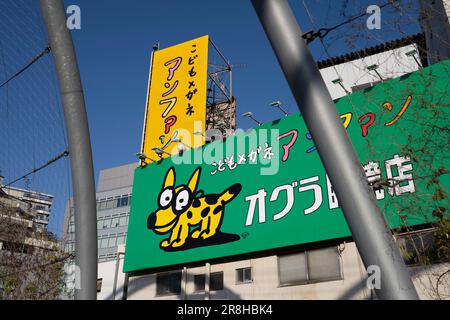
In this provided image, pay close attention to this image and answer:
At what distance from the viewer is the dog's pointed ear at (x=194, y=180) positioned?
17.1 m

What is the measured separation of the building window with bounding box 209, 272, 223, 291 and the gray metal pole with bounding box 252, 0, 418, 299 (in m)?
12.6

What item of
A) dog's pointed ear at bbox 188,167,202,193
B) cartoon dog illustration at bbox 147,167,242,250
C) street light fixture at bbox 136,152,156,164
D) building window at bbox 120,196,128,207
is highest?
building window at bbox 120,196,128,207

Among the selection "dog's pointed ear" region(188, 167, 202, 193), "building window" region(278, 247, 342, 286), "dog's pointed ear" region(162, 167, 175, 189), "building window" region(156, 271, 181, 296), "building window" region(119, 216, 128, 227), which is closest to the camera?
"building window" region(278, 247, 342, 286)

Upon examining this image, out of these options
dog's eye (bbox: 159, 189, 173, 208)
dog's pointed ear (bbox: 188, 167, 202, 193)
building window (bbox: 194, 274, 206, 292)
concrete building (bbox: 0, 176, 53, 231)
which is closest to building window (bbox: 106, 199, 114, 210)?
concrete building (bbox: 0, 176, 53, 231)

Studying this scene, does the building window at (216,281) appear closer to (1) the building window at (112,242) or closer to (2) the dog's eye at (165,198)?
(2) the dog's eye at (165,198)

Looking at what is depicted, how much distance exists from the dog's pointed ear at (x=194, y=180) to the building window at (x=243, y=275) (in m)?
3.77

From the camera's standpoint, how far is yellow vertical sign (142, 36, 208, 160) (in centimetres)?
2016

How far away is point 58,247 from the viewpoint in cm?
2030

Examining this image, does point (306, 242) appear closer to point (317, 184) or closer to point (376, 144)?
point (317, 184)

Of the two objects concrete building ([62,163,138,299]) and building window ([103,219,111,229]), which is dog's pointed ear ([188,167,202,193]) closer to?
concrete building ([62,163,138,299])

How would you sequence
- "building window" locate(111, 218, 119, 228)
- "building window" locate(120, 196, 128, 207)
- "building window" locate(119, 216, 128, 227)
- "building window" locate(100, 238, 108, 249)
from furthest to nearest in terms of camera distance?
"building window" locate(120, 196, 128, 207)
"building window" locate(111, 218, 119, 228)
"building window" locate(100, 238, 108, 249)
"building window" locate(119, 216, 128, 227)
